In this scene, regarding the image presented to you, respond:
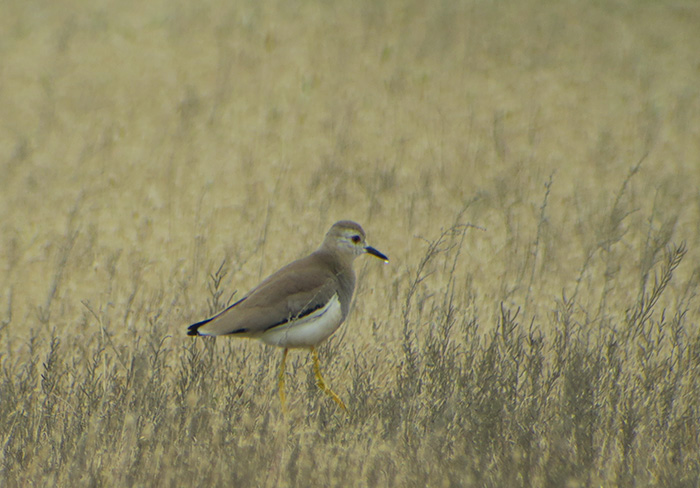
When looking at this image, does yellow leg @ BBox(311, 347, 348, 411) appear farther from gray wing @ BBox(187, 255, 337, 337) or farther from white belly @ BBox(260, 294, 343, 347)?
gray wing @ BBox(187, 255, 337, 337)

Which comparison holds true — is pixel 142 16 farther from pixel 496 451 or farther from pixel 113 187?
pixel 496 451

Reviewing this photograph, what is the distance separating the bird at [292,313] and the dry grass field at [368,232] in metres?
0.13

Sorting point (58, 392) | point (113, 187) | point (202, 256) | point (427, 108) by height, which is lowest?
point (58, 392)

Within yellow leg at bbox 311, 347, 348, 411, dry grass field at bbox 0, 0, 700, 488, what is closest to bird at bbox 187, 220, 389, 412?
yellow leg at bbox 311, 347, 348, 411

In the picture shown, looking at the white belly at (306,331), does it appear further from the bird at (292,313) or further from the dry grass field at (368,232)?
the dry grass field at (368,232)

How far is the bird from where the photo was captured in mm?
5121

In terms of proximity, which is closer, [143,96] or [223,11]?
[143,96]

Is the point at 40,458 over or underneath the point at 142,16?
underneath

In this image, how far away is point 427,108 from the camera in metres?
12.7

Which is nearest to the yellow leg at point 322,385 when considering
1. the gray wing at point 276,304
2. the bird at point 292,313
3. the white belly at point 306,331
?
the bird at point 292,313

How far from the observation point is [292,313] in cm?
526

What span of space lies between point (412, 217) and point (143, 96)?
4.88 m

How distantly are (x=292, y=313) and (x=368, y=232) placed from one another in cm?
389

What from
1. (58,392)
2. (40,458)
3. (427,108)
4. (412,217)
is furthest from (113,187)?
(40,458)
